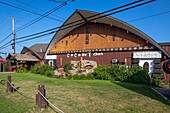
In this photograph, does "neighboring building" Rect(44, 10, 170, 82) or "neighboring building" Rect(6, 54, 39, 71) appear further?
"neighboring building" Rect(6, 54, 39, 71)

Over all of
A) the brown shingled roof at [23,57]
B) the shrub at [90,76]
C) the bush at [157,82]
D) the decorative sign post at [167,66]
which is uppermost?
the brown shingled roof at [23,57]

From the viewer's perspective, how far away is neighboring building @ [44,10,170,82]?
14170 millimetres

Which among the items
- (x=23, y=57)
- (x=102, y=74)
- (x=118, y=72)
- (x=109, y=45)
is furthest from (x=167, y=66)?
(x=23, y=57)

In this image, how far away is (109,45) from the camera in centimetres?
1783

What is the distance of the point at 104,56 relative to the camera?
18.0 meters

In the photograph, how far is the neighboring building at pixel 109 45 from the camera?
14.2 meters

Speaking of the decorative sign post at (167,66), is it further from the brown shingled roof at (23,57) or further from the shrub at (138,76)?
the brown shingled roof at (23,57)

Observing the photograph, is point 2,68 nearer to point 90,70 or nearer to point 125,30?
point 90,70

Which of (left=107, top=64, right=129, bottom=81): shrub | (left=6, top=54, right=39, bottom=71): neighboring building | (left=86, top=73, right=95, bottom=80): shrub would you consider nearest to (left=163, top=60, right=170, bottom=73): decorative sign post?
(left=107, top=64, right=129, bottom=81): shrub

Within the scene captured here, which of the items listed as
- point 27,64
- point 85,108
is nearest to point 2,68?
point 27,64

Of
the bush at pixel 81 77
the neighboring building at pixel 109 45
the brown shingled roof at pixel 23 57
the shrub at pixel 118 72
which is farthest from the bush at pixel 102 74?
the brown shingled roof at pixel 23 57

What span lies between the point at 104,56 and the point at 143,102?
453 inches

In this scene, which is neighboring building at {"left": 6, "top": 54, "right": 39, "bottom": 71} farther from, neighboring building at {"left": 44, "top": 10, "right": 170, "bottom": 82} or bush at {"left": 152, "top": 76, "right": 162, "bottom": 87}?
bush at {"left": 152, "top": 76, "right": 162, "bottom": 87}

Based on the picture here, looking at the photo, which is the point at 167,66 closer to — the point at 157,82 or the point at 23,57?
the point at 157,82
